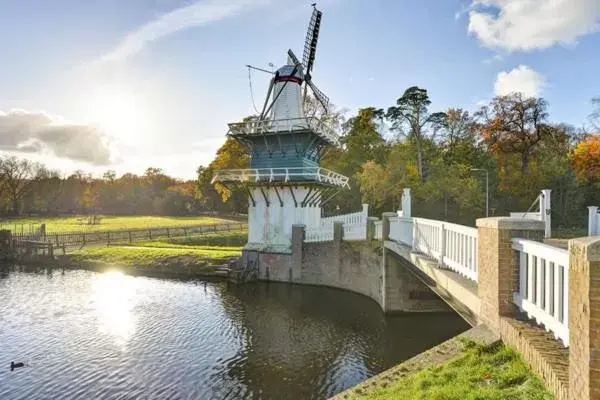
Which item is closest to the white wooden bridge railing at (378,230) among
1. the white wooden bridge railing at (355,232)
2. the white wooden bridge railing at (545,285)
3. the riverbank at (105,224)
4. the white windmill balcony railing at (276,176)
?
the white wooden bridge railing at (355,232)

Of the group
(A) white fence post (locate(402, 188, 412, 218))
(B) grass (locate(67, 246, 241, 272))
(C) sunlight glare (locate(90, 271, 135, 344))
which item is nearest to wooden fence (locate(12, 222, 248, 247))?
(B) grass (locate(67, 246, 241, 272))

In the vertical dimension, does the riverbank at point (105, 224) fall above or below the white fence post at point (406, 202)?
below

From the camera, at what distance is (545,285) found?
482cm

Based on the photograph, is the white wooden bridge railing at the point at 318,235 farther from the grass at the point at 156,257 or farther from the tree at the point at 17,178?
the tree at the point at 17,178

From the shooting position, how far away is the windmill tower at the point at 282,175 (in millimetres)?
24312

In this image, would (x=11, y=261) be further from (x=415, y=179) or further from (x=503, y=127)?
(x=503, y=127)

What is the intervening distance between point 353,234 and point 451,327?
7.40m

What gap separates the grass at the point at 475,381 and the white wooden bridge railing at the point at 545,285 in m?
0.60

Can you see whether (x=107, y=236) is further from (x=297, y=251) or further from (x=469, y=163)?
(x=469, y=163)

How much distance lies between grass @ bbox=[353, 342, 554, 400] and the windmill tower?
17901 mm

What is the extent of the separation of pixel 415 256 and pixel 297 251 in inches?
487

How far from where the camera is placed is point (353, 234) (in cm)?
2070

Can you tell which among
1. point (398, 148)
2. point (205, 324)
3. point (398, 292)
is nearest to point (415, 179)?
point (398, 148)

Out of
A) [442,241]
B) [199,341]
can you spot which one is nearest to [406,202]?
[442,241]
